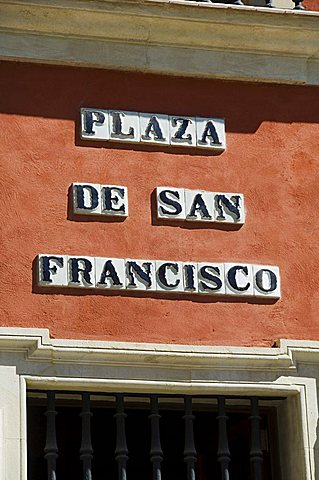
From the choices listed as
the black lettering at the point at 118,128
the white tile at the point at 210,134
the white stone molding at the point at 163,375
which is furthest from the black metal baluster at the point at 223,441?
the black lettering at the point at 118,128

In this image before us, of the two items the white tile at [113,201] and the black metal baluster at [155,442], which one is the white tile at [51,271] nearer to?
the white tile at [113,201]

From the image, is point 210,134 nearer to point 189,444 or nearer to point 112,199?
point 112,199

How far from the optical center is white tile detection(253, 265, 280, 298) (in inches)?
432

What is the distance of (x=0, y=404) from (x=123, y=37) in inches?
95.9

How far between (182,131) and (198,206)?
50 centimetres

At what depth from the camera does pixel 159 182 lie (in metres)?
11.1

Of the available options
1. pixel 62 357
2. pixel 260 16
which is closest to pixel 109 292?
pixel 62 357

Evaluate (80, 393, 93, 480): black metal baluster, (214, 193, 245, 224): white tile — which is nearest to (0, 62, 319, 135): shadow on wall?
(214, 193, 245, 224): white tile

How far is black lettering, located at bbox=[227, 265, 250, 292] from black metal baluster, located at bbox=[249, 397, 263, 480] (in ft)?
2.16

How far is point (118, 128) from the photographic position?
438 inches

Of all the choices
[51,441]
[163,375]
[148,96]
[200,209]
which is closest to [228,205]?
[200,209]

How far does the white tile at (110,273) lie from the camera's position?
10.7 m

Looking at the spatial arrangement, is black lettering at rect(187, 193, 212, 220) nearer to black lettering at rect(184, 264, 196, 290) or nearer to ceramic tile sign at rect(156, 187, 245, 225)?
ceramic tile sign at rect(156, 187, 245, 225)

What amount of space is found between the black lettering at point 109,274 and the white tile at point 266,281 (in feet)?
2.79
